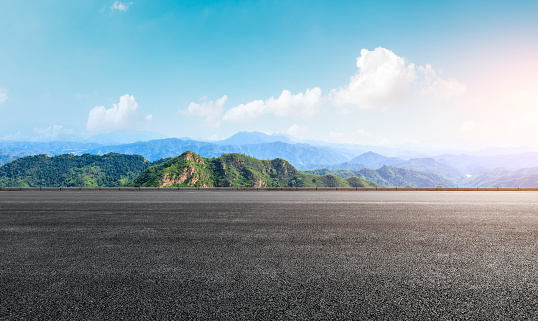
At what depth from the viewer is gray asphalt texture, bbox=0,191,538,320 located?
277 centimetres

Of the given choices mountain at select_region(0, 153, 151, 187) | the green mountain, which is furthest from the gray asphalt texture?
mountain at select_region(0, 153, 151, 187)

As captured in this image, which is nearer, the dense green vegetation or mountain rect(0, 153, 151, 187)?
the dense green vegetation

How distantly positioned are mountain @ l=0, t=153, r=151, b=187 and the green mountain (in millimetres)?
41544

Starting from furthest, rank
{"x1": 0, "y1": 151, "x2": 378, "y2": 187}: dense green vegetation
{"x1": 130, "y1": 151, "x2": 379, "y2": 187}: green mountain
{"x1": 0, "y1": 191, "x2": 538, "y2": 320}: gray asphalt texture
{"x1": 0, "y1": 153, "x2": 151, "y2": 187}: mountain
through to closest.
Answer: {"x1": 0, "y1": 153, "x2": 151, "y2": 187}: mountain < {"x1": 0, "y1": 151, "x2": 378, "y2": 187}: dense green vegetation < {"x1": 130, "y1": 151, "x2": 379, "y2": 187}: green mountain < {"x1": 0, "y1": 191, "x2": 538, "y2": 320}: gray asphalt texture

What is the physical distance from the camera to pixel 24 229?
242 inches

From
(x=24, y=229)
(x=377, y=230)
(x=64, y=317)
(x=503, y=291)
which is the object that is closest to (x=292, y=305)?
(x=64, y=317)

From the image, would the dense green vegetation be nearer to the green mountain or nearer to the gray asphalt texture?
the green mountain

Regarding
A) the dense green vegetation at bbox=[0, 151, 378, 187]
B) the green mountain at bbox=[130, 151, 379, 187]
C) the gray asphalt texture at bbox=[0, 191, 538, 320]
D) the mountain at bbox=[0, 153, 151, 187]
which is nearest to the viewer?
the gray asphalt texture at bbox=[0, 191, 538, 320]

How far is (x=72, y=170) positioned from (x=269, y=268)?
584ft

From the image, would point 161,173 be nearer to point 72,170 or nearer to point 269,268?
point 72,170

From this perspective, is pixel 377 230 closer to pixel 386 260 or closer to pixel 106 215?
pixel 386 260

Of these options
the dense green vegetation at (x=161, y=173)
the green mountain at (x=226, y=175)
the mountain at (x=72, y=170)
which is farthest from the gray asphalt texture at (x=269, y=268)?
the mountain at (x=72, y=170)

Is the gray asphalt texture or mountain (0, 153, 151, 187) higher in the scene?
mountain (0, 153, 151, 187)

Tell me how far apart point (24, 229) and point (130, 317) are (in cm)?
558
